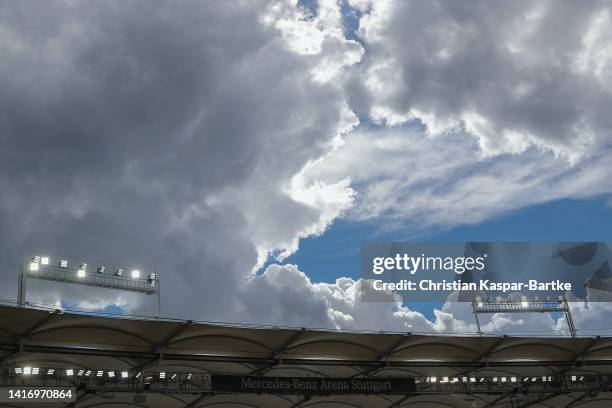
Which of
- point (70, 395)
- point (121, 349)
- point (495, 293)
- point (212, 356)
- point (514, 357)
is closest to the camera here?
point (70, 395)

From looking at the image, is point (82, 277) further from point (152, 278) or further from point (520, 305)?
point (520, 305)

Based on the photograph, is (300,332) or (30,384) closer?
(30,384)

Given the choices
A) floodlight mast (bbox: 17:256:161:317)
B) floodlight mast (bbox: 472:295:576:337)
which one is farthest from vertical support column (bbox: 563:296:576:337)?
floodlight mast (bbox: 17:256:161:317)

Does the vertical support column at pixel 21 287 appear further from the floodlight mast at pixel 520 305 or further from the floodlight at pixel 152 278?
the floodlight mast at pixel 520 305

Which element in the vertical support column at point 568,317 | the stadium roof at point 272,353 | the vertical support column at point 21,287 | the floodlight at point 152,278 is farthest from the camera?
the vertical support column at point 568,317

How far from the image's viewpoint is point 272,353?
45.8 m

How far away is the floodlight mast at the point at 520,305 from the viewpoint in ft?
226

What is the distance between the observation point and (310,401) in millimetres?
52875

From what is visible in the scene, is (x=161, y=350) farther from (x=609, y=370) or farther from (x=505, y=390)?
(x=609, y=370)

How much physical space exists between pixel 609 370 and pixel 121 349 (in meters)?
41.8

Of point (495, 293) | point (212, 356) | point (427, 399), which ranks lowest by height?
point (427, 399)

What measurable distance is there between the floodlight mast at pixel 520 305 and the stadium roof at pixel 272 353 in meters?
12.7

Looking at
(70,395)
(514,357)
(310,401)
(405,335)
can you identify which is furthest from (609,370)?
(70,395)

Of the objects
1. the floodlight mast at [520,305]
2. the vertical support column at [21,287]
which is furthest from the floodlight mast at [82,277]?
the floodlight mast at [520,305]
